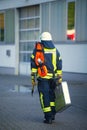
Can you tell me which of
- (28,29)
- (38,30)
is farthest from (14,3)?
(38,30)

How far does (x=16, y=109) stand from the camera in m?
12.4

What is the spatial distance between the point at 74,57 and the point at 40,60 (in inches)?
374

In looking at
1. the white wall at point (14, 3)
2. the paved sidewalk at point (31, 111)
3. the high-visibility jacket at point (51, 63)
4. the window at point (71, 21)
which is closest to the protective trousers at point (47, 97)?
the high-visibility jacket at point (51, 63)

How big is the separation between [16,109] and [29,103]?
120 cm

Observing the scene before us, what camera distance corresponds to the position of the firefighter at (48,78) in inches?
404

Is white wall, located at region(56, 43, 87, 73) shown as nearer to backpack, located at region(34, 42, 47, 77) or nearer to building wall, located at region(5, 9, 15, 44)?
building wall, located at region(5, 9, 15, 44)

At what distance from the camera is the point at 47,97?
33.7ft

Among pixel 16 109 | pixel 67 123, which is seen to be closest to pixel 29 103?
pixel 16 109

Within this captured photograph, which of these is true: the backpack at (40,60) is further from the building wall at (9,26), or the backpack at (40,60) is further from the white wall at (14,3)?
the building wall at (9,26)

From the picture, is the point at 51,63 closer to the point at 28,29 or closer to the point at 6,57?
the point at 28,29

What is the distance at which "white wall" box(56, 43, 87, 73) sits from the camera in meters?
19.3

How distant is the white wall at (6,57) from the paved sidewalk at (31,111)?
6.62m

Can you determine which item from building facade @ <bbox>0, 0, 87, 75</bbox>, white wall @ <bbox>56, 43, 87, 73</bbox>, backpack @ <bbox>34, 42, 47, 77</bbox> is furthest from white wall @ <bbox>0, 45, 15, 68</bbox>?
backpack @ <bbox>34, 42, 47, 77</bbox>

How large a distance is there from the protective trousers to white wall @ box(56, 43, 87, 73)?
29.3ft
